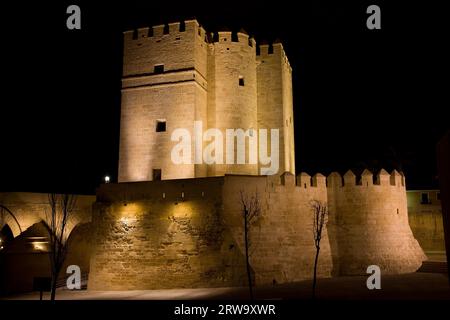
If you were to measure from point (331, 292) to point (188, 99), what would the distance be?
10.8 metres

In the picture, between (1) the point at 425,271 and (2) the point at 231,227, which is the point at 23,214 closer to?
(2) the point at 231,227

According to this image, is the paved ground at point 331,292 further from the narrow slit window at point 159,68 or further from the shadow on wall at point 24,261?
the narrow slit window at point 159,68

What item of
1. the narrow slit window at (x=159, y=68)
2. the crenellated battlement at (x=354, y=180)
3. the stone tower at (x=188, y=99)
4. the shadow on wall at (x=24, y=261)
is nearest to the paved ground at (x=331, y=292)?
the shadow on wall at (x=24, y=261)

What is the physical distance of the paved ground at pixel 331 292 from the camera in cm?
1293

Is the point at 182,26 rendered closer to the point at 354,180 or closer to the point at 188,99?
the point at 188,99

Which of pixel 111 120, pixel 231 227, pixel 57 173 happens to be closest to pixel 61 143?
pixel 57 173

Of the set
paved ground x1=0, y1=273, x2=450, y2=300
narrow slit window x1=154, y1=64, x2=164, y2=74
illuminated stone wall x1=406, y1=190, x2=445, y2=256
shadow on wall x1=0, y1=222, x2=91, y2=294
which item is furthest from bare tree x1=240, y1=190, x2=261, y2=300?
illuminated stone wall x1=406, y1=190, x2=445, y2=256

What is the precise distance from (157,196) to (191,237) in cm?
218

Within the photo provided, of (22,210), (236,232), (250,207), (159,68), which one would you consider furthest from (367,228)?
(22,210)

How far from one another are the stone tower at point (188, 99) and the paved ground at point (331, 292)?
241 inches

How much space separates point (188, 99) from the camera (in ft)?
66.5

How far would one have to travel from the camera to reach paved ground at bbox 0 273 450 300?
12925 mm

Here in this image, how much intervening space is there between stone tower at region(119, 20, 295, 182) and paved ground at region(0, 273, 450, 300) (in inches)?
241

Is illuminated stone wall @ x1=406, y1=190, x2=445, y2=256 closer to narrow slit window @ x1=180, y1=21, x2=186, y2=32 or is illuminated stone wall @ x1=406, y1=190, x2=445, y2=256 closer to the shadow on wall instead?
narrow slit window @ x1=180, y1=21, x2=186, y2=32
